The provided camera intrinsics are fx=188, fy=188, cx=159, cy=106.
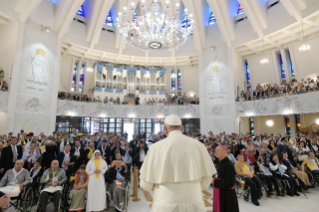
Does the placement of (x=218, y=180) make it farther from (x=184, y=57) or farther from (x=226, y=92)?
(x=184, y=57)

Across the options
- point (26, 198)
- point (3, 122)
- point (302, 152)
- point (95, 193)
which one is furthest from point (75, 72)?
point (302, 152)

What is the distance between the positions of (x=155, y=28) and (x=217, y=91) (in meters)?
9.63

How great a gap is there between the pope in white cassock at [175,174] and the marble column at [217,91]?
1454 centimetres

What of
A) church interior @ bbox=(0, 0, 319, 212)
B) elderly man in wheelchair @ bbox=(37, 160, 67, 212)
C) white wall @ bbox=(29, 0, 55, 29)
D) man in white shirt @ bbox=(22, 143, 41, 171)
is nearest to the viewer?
elderly man in wheelchair @ bbox=(37, 160, 67, 212)

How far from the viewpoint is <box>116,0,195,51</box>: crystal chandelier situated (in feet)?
28.9

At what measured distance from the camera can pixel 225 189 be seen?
10.2 ft

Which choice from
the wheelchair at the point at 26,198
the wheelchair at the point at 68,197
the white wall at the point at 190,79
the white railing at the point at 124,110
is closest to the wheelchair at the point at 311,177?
the wheelchair at the point at 68,197

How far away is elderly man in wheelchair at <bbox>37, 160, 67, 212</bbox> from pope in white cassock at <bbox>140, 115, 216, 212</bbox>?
340cm

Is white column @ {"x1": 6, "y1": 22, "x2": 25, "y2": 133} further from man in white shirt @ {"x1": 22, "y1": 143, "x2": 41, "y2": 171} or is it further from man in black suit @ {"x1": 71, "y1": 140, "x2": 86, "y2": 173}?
man in black suit @ {"x1": 71, "y1": 140, "x2": 86, "y2": 173}

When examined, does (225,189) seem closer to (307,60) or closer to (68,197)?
(68,197)

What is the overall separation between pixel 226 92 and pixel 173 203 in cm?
1566

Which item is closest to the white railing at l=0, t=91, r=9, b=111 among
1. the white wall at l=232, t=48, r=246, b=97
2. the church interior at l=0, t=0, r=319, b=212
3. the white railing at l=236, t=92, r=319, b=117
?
the church interior at l=0, t=0, r=319, b=212

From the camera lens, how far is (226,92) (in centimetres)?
1623

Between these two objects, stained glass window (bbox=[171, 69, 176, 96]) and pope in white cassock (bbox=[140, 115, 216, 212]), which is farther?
stained glass window (bbox=[171, 69, 176, 96])
